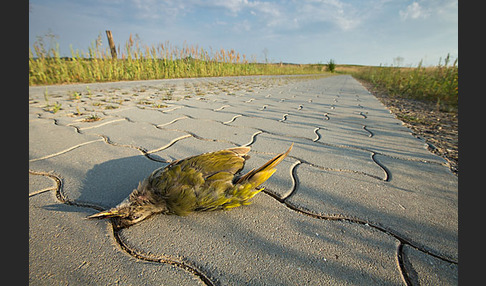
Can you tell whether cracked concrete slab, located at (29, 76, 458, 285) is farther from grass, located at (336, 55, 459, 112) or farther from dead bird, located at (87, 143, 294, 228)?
grass, located at (336, 55, 459, 112)

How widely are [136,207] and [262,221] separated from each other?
0.61 metres

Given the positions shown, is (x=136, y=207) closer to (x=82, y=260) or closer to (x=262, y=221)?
(x=82, y=260)

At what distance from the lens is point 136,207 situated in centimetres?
100

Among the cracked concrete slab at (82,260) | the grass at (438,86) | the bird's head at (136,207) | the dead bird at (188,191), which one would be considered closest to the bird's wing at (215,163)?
the dead bird at (188,191)

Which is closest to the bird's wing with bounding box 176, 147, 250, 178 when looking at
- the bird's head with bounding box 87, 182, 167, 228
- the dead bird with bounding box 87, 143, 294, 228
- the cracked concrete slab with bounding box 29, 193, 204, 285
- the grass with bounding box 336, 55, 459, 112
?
the dead bird with bounding box 87, 143, 294, 228

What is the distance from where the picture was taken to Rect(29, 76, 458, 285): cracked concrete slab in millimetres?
842

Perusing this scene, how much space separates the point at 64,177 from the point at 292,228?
4.96ft

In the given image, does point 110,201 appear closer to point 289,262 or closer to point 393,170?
point 289,262

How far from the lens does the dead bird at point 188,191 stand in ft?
3.28

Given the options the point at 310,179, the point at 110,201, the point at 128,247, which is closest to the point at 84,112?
the point at 110,201

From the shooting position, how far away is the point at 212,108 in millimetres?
3816

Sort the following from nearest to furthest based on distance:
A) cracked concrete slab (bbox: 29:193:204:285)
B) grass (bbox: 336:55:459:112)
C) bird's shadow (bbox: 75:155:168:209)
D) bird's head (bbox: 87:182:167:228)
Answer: cracked concrete slab (bbox: 29:193:204:285) < bird's head (bbox: 87:182:167:228) < bird's shadow (bbox: 75:155:168:209) < grass (bbox: 336:55:459:112)

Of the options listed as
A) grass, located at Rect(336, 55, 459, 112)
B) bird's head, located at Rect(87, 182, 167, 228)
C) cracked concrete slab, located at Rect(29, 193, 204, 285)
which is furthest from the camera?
grass, located at Rect(336, 55, 459, 112)

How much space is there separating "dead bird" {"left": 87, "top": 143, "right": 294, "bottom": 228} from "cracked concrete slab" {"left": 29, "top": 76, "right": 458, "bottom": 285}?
92mm
